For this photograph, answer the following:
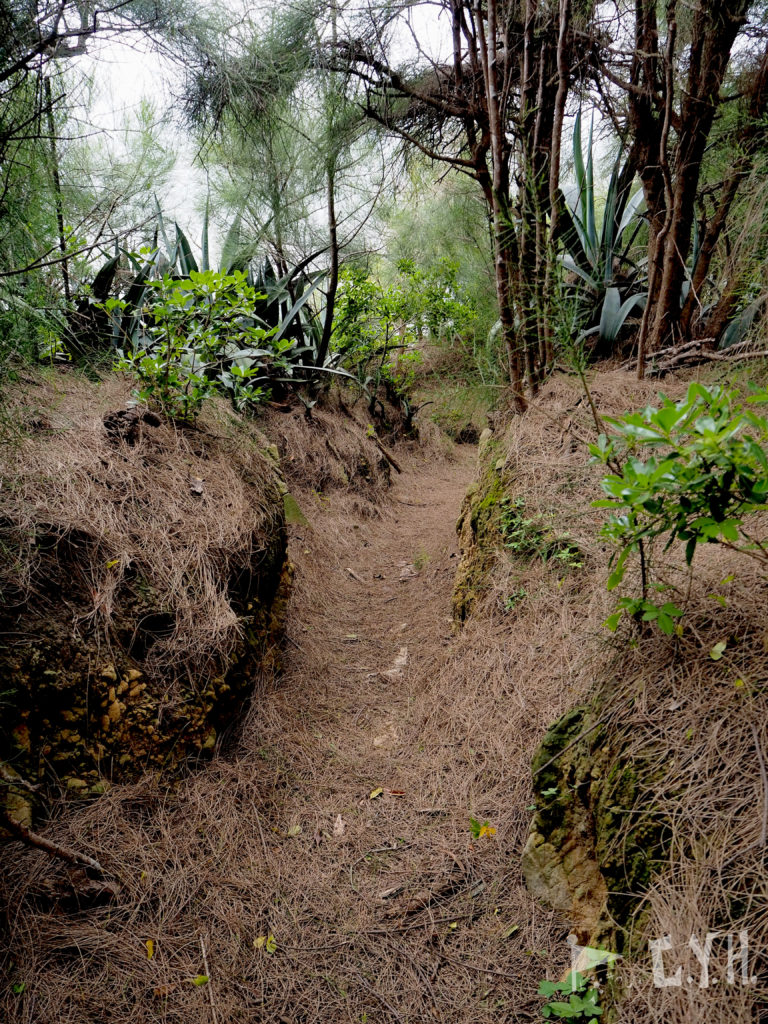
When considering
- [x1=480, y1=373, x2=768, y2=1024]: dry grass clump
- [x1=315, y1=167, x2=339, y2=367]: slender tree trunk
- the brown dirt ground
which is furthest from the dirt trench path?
[x1=315, y1=167, x2=339, y2=367]: slender tree trunk

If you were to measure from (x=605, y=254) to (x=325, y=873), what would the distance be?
452 cm

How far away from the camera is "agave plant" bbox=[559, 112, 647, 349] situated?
163 inches

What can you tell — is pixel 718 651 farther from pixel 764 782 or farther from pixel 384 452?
pixel 384 452

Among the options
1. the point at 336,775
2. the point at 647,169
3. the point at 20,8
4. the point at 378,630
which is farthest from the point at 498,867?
the point at 647,169

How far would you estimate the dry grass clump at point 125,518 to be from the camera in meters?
2.25

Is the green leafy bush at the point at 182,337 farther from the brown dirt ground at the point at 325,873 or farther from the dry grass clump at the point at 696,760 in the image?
the dry grass clump at the point at 696,760

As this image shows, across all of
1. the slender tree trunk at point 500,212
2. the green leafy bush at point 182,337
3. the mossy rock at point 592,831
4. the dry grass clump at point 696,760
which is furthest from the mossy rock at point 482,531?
the green leafy bush at point 182,337

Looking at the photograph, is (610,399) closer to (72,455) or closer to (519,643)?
(519,643)

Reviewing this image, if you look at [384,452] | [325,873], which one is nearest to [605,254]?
[384,452]

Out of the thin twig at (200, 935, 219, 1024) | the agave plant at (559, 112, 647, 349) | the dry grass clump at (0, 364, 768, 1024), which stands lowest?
the thin twig at (200, 935, 219, 1024)

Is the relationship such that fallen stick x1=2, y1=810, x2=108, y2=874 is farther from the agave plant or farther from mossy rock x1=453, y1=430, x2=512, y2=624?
the agave plant

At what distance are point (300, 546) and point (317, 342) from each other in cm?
301

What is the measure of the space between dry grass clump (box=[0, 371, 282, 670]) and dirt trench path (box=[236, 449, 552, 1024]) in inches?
27.3

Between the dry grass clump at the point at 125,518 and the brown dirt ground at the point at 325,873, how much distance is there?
64 centimetres
